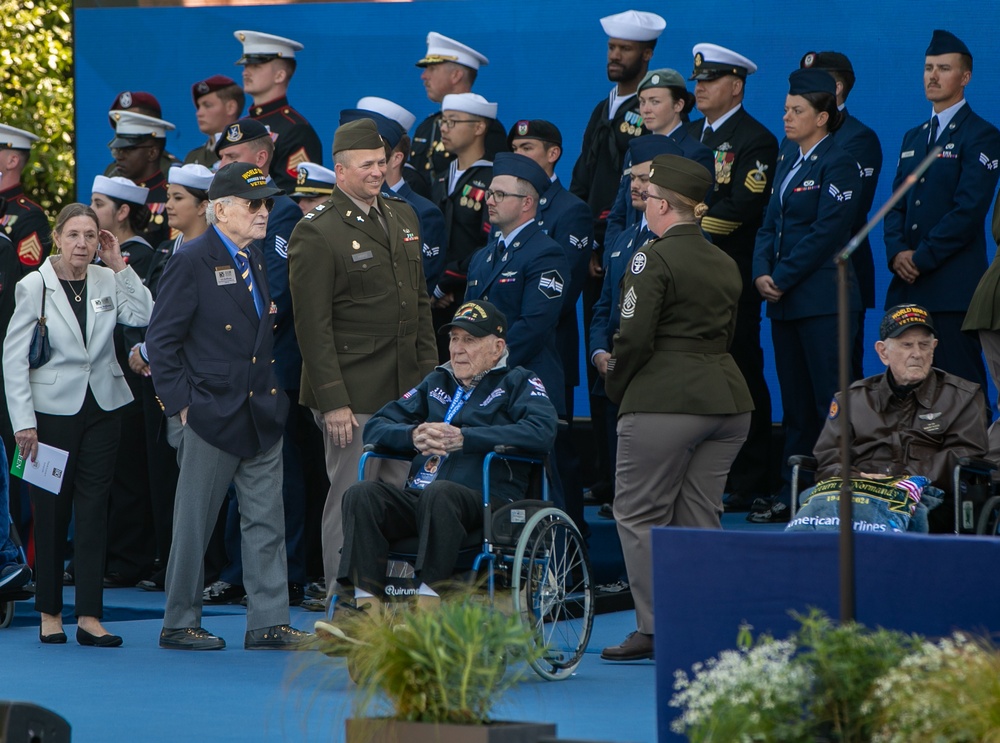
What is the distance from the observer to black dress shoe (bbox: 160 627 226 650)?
5691 millimetres

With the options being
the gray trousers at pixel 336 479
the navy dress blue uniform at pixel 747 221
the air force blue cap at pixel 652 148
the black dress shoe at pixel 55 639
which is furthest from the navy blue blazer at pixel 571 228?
the black dress shoe at pixel 55 639

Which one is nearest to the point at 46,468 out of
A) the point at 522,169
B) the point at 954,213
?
the point at 522,169

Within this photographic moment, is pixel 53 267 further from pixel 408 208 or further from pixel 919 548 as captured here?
pixel 919 548

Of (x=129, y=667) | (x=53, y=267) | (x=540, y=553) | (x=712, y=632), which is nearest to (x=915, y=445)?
(x=540, y=553)

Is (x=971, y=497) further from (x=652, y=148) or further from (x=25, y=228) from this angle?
(x=25, y=228)

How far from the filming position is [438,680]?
302cm

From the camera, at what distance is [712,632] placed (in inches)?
136

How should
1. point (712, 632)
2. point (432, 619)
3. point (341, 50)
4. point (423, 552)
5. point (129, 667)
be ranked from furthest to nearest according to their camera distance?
point (341, 50) < point (129, 667) < point (423, 552) < point (712, 632) < point (432, 619)

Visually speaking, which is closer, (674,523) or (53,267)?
(674,523)

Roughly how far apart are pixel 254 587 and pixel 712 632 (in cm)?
265

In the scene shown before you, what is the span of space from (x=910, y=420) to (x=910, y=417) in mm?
13

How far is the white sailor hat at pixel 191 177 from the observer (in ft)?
22.4

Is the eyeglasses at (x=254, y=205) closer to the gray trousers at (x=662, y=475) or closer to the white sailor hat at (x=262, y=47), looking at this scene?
the gray trousers at (x=662, y=475)

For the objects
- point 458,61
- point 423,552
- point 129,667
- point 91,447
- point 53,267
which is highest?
point 458,61
